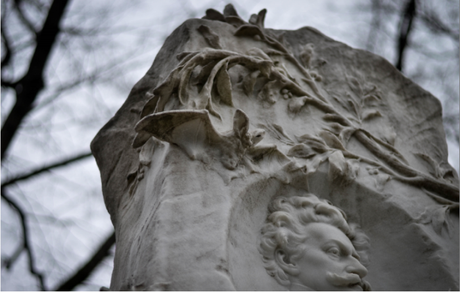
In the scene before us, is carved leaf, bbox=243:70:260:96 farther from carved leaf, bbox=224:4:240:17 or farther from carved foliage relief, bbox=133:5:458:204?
carved leaf, bbox=224:4:240:17

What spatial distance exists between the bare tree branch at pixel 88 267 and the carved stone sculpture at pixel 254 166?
5.07 ft

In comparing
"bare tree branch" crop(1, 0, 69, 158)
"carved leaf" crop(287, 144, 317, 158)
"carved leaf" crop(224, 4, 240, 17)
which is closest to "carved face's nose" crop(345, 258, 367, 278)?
"carved leaf" crop(287, 144, 317, 158)

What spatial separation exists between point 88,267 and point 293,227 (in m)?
2.47

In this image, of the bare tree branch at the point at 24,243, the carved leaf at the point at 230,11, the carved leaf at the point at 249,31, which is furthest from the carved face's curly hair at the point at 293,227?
the bare tree branch at the point at 24,243

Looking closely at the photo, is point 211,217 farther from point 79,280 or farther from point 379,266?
point 79,280

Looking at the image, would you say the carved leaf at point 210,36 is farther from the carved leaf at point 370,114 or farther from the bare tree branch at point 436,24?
the bare tree branch at point 436,24

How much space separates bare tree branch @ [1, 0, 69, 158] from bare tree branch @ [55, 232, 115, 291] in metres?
0.99

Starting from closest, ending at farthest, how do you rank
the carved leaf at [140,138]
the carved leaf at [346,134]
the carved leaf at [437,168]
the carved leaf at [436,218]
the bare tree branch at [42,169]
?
1. the carved leaf at [140,138]
2. the carved leaf at [436,218]
3. the carved leaf at [346,134]
4. the carved leaf at [437,168]
5. the bare tree branch at [42,169]

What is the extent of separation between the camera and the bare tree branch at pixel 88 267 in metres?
3.85

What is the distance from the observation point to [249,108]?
2357 millimetres

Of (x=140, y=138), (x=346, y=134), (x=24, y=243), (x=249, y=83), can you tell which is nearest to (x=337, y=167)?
(x=346, y=134)

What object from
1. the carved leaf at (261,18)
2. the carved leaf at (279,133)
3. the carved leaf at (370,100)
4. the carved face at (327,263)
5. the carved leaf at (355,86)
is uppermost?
the carved leaf at (261,18)

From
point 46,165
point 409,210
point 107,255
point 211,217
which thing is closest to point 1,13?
point 46,165

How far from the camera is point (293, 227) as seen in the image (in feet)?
6.46
